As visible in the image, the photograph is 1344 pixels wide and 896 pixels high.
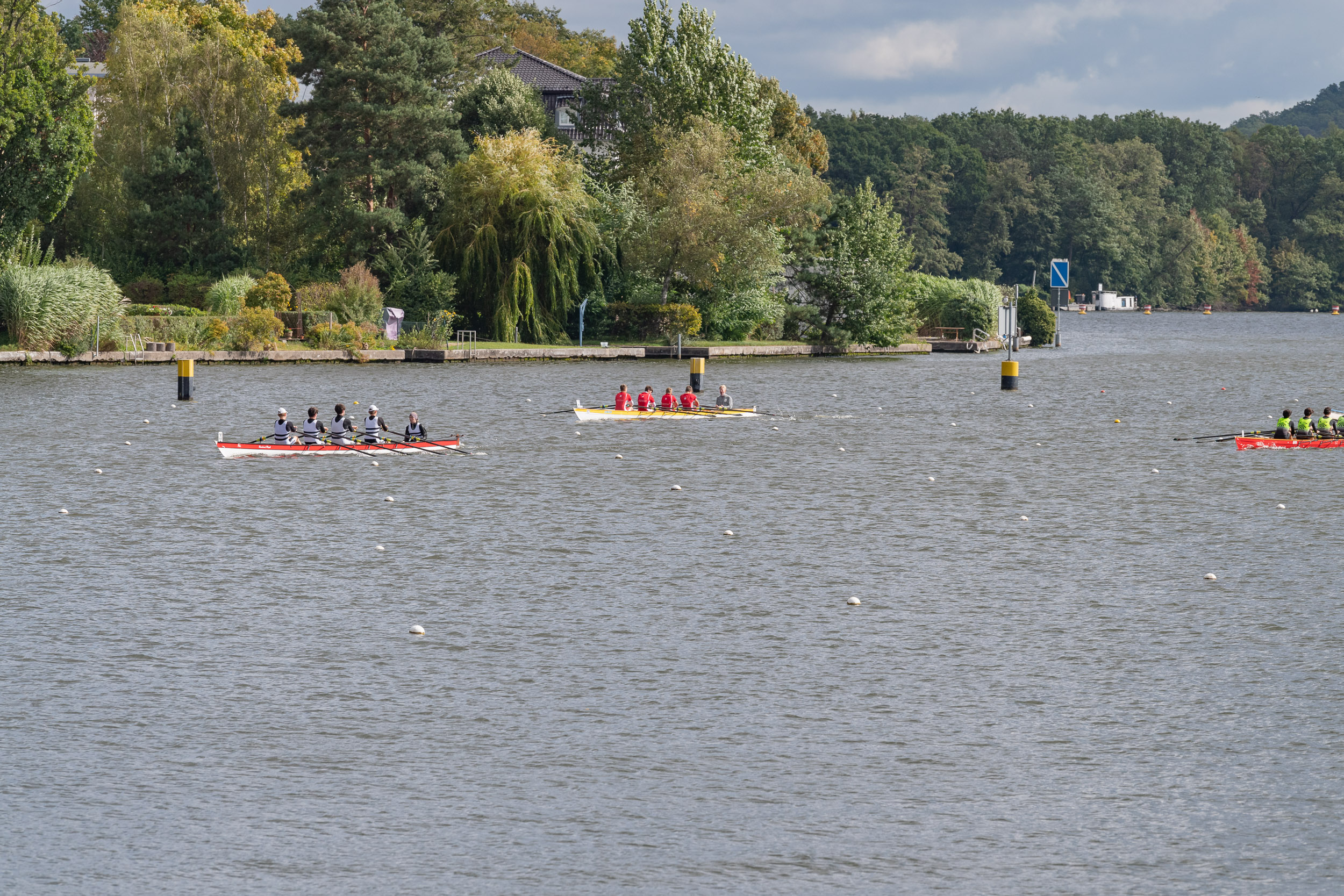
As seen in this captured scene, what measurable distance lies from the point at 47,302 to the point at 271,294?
11.7 meters

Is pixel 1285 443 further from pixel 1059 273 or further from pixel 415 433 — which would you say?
pixel 1059 273

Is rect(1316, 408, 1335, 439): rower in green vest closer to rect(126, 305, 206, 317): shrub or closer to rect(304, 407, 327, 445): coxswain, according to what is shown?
rect(304, 407, 327, 445): coxswain

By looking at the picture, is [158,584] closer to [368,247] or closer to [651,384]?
[651,384]

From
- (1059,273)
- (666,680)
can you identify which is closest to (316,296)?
(1059,273)

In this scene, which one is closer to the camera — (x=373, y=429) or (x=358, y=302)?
(x=373, y=429)

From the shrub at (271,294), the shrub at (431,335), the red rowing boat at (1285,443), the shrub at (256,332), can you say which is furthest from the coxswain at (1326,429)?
the shrub at (271,294)

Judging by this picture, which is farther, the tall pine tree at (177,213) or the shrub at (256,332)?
the tall pine tree at (177,213)

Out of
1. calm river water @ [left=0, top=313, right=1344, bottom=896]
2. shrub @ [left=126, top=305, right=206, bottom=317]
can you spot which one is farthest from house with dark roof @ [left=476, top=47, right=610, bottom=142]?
calm river water @ [left=0, top=313, right=1344, bottom=896]

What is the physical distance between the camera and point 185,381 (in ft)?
166

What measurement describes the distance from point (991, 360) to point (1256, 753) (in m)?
80.2

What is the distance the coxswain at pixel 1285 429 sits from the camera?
4088 centimetres

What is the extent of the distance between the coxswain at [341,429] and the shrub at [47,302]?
32.0m

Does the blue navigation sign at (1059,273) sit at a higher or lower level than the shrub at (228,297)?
higher

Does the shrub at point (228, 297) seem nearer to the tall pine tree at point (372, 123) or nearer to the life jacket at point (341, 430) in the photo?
the tall pine tree at point (372, 123)
